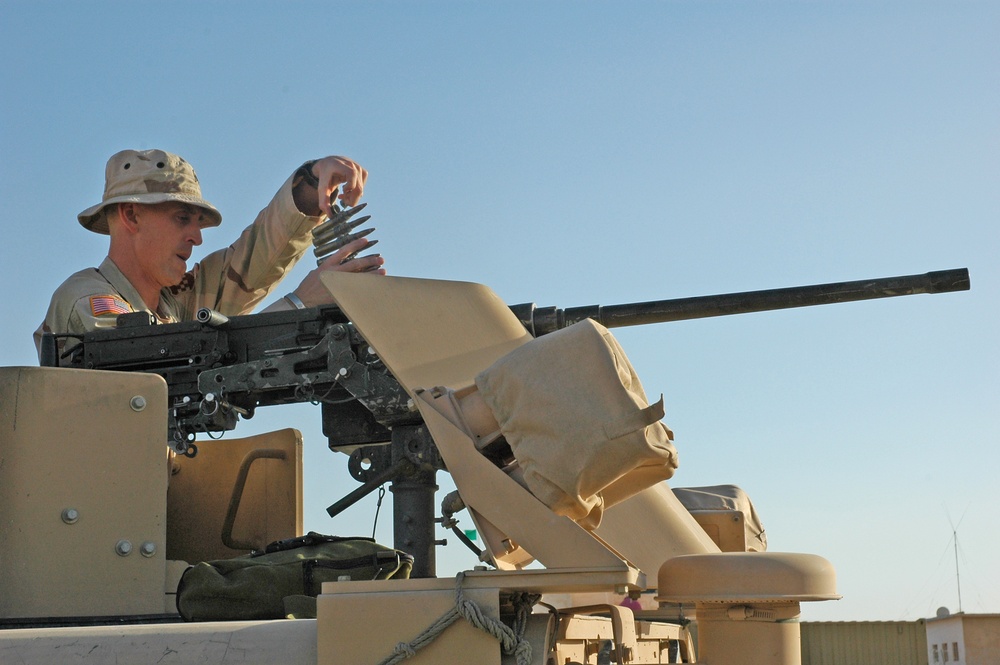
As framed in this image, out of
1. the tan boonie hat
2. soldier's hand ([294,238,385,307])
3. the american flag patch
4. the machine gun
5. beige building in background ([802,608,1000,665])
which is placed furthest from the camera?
beige building in background ([802,608,1000,665])

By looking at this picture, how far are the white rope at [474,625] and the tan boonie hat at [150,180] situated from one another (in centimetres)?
321

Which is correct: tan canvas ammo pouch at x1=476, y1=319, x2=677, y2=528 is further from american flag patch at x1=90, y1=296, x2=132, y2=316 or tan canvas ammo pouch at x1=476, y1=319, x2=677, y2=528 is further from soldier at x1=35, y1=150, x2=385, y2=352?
american flag patch at x1=90, y1=296, x2=132, y2=316

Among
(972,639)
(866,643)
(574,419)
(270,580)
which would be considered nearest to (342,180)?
(270,580)

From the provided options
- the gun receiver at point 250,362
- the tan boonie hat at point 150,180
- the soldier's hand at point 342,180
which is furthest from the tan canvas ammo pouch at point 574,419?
the tan boonie hat at point 150,180

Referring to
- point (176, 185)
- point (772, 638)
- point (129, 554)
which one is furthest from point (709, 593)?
point (176, 185)

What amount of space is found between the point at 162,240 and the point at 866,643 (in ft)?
59.1

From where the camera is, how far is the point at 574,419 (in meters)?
3.01

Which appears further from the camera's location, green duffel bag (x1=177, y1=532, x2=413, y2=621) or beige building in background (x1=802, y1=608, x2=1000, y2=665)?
beige building in background (x1=802, y1=608, x2=1000, y2=665)

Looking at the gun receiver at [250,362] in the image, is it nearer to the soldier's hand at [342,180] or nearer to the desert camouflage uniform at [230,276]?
the desert camouflage uniform at [230,276]

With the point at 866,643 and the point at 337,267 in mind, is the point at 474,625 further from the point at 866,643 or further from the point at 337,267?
the point at 866,643

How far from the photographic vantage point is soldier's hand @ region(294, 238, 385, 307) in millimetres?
5039

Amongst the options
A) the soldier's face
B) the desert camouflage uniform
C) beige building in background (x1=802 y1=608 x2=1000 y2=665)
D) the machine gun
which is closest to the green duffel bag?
the machine gun

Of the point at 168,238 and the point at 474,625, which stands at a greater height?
the point at 168,238

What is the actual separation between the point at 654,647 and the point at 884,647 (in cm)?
1860
